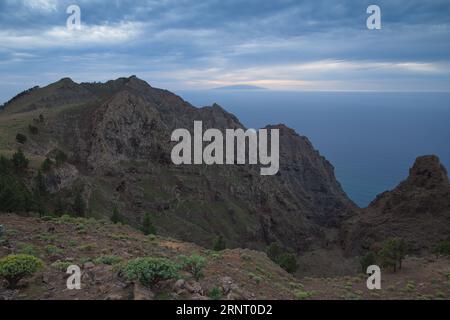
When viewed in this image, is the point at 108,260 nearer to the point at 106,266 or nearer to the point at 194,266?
the point at 106,266

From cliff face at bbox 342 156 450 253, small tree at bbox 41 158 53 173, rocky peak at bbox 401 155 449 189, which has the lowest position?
cliff face at bbox 342 156 450 253

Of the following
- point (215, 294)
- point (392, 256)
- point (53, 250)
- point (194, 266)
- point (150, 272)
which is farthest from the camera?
point (392, 256)

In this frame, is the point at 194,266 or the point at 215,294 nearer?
the point at 215,294

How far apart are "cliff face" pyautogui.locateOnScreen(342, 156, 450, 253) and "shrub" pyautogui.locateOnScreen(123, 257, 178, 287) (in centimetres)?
6475

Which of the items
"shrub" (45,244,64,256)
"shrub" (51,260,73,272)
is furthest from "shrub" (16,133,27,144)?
"shrub" (51,260,73,272)

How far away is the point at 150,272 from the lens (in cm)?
1220

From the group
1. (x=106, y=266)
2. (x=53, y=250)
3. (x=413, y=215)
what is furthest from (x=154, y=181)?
(x=106, y=266)

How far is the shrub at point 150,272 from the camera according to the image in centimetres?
1223

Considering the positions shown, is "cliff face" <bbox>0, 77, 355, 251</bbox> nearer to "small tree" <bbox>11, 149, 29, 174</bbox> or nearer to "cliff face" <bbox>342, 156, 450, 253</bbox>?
"small tree" <bbox>11, 149, 29, 174</bbox>

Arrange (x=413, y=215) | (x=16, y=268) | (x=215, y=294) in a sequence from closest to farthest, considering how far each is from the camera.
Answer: (x=16, y=268)
(x=215, y=294)
(x=413, y=215)

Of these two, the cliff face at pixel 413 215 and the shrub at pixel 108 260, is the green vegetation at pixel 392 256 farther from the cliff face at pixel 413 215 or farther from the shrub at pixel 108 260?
the cliff face at pixel 413 215

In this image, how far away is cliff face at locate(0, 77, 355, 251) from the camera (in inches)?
3364

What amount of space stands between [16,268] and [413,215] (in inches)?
3154
